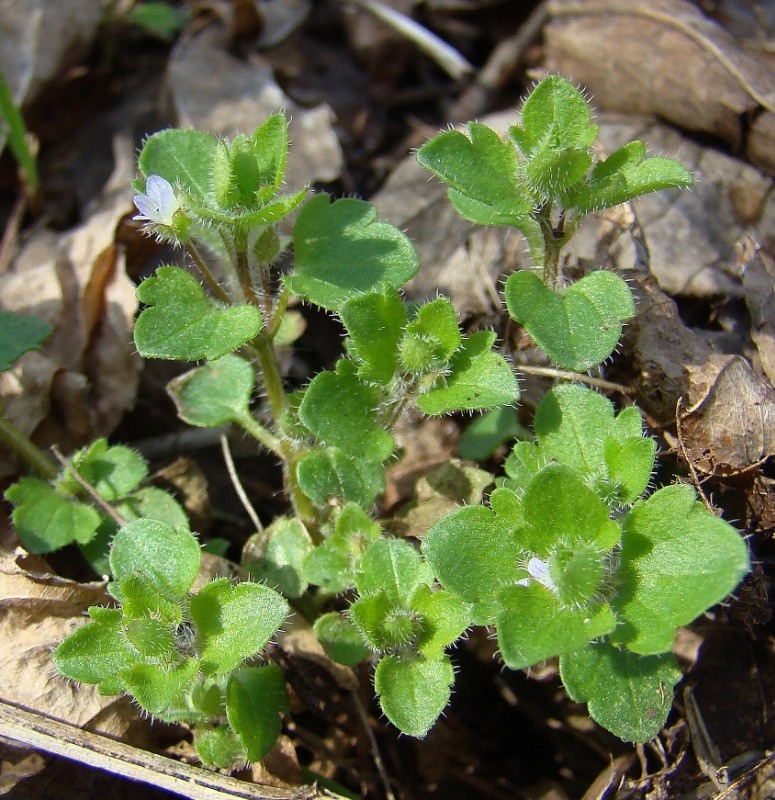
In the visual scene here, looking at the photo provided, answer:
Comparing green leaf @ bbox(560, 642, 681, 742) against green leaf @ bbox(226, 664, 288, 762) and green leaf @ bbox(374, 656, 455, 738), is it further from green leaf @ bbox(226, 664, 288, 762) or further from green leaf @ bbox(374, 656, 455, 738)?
green leaf @ bbox(226, 664, 288, 762)

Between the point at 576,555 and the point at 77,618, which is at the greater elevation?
the point at 576,555

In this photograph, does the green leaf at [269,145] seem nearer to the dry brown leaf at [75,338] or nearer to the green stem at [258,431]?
the green stem at [258,431]

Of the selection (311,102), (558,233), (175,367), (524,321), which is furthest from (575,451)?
(311,102)

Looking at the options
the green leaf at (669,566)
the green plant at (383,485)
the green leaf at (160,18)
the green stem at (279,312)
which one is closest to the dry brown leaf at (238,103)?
the green leaf at (160,18)

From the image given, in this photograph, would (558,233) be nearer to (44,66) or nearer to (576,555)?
(576,555)

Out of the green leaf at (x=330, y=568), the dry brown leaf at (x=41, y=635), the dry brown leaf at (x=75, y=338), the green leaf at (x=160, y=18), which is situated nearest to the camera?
the dry brown leaf at (x=41, y=635)

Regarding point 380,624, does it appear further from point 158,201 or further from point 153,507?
point 158,201
